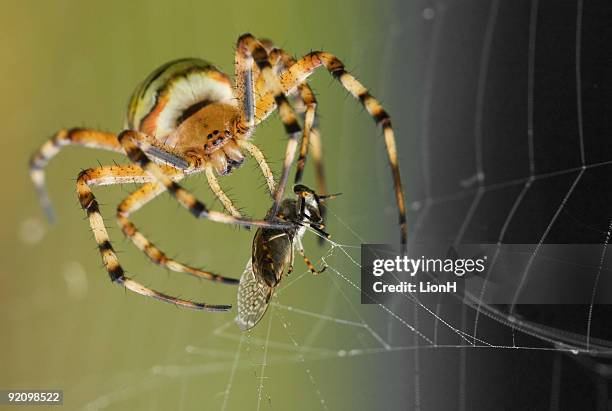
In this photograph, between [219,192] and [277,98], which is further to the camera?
[219,192]

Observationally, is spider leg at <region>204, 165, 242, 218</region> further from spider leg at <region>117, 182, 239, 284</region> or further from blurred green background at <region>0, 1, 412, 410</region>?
blurred green background at <region>0, 1, 412, 410</region>

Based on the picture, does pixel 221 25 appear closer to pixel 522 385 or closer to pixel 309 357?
pixel 309 357

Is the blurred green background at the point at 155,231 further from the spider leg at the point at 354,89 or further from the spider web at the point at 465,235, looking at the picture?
the spider leg at the point at 354,89

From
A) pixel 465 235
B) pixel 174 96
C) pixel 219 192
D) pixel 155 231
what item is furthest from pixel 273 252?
pixel 155 231

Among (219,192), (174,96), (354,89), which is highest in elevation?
(174,96)

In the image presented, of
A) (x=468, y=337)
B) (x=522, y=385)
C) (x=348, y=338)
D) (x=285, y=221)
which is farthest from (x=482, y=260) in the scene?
(x=348, y=338)

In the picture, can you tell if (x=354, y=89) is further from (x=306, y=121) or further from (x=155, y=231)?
(x=155, y=231)

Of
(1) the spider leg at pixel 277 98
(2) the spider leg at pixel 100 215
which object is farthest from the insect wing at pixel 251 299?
(2) the spider leg at pixel 100 215
